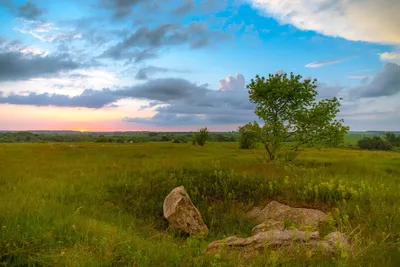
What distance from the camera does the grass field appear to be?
5.03 m

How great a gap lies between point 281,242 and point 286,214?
15.0 feet

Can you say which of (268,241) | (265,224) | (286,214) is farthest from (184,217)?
(268,241)

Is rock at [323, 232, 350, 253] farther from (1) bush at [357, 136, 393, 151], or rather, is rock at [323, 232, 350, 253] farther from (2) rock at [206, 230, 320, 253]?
(1) bush at [357, 136, 393, 151]

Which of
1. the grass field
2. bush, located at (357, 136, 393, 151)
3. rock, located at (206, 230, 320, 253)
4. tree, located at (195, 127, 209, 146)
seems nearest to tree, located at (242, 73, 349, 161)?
the grass field

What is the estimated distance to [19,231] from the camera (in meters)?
5.67

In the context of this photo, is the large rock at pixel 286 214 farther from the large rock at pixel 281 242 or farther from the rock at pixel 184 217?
the large rock at pixel 281 242

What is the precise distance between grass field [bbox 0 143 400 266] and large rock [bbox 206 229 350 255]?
0.24 meters

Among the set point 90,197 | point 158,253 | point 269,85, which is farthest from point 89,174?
point 269,85

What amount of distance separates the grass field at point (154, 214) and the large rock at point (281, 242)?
239 mm

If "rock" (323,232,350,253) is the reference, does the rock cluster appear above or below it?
below

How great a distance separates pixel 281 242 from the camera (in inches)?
224

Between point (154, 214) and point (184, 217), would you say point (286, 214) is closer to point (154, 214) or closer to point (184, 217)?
point (184, 217)

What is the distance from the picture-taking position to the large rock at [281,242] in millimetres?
5307

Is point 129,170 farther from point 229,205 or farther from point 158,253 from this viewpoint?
point 158,253
